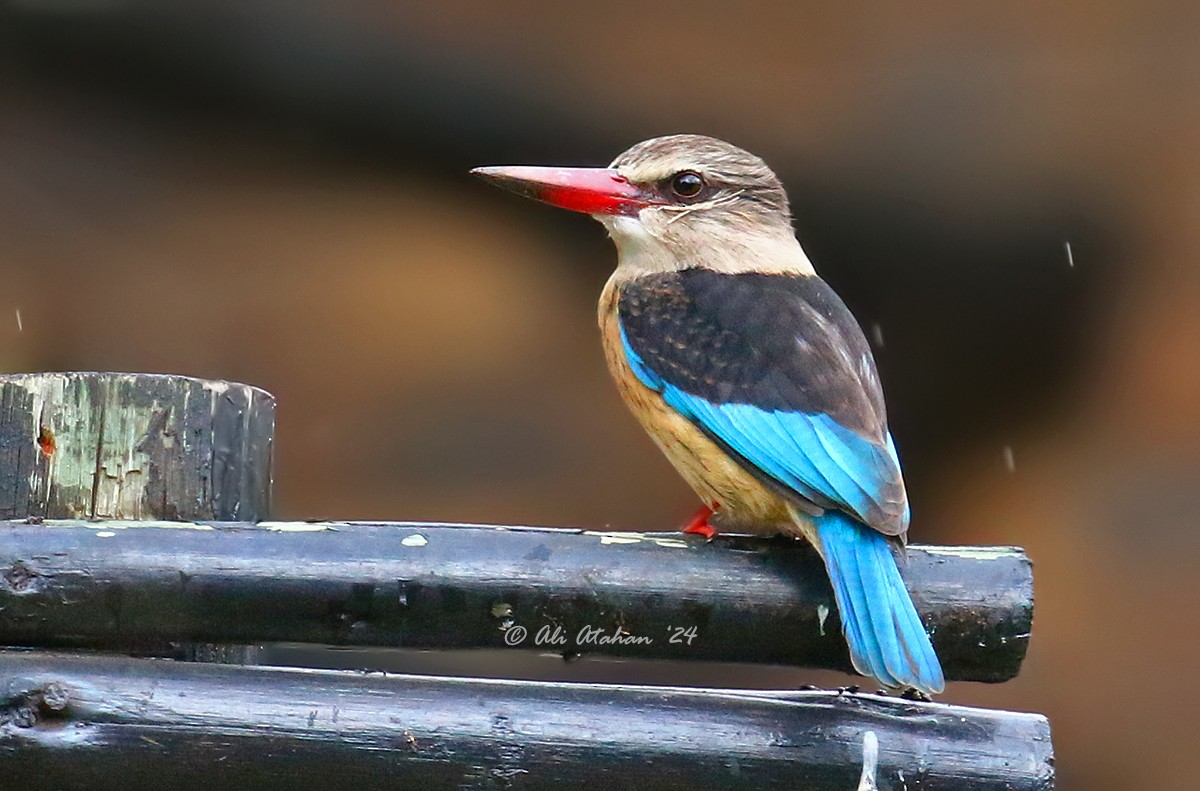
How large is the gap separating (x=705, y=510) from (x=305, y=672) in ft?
3.41

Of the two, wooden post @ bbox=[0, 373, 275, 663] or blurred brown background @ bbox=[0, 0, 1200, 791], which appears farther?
blurred brown background @ bbox=[0, 0, 1200, 791]

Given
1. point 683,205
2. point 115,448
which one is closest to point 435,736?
point 115,448

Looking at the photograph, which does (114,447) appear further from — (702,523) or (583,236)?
(583,236)

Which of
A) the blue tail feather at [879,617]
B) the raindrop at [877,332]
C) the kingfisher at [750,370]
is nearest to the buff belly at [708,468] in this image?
the kingfisher at [750,370]

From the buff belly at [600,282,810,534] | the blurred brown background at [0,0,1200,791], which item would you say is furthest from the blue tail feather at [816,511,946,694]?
the blurred brown background at [0,0,1200,791]

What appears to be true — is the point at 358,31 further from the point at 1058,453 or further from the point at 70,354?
the point at 1058,453

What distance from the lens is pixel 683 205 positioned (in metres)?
3.38

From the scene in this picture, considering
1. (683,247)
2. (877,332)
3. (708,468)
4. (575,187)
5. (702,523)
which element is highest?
(575,187)

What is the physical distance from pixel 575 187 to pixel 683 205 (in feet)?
0.84

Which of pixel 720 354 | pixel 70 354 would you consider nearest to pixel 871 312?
pixel 720 354

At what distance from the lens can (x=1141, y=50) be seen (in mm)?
4512

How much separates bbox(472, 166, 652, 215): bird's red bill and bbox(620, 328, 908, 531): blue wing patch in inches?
22.5

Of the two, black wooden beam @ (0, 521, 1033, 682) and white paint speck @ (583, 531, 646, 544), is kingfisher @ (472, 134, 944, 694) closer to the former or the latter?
black wooden beam @ (0, 521, 1033, 682)

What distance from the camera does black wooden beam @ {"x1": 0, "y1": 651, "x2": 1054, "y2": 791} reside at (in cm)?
210
